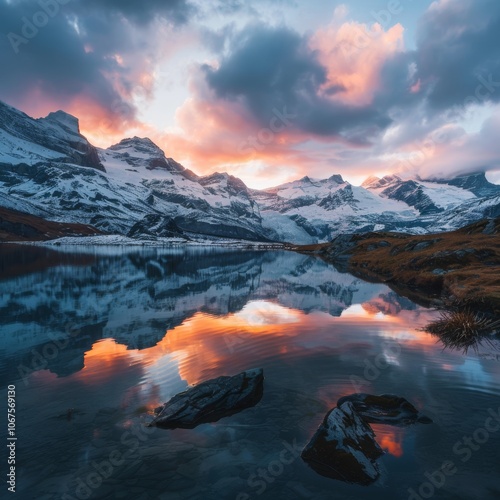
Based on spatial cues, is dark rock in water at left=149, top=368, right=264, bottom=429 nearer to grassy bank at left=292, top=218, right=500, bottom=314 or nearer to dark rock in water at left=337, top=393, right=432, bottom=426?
dark rock in water at left=337, top=393, right=432, bottom=426

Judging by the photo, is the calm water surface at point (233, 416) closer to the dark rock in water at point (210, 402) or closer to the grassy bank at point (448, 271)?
the dark rock in water at point (210, 402)

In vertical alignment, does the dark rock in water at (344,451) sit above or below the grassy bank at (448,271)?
below

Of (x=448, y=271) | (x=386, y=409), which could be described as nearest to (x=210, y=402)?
(x=386, y=409)

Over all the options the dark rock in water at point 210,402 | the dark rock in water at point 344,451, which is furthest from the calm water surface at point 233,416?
the dark rock in water at point 210,402

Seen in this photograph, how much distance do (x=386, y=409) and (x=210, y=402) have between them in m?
7.85

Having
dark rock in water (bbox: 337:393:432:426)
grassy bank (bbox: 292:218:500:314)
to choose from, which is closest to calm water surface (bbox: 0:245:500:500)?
dark rock in water (bbox: 337:393:432:426)

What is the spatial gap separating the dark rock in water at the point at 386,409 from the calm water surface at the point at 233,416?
0.66 metres

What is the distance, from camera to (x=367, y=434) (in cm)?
1282

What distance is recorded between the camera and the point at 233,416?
15.1 m

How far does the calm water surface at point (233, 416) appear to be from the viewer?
11.1m

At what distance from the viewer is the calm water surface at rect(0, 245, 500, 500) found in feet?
36.3

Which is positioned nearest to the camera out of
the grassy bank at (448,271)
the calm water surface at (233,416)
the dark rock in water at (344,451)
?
the calm water surface at (233,416)

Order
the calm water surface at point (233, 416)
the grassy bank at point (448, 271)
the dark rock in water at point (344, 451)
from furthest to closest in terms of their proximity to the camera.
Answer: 1. the grassy bank at point (448, 271)
2. the dark rock in water at point (344, 451)
3. the calm water surface at point (233, 416)

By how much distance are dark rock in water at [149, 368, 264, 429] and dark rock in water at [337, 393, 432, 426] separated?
14.1 ft
